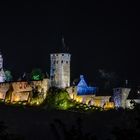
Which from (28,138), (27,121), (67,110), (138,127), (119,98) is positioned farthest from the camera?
(119,98)

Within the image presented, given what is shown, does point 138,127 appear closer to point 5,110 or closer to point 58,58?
point 5,110

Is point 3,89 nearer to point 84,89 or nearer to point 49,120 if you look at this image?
point 84,89

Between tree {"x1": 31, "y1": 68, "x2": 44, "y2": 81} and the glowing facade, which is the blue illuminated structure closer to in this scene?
the glowing facade

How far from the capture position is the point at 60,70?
76000mm

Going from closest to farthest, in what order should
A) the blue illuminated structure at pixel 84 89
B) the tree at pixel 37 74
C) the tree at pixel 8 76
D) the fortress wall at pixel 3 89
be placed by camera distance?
the fortress wall at pixel 3 89, the blue illuminated structure at pixel 84 89, the tree at pixel 37 74, the tree at pixel 8 76

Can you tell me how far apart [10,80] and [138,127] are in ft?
205

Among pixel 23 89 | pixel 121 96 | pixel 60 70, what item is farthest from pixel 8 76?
pixel 121 96

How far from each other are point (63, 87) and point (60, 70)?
2.51m

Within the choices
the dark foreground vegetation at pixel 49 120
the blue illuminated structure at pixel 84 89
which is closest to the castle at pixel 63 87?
the blue illuminated structure at pixel 84 89

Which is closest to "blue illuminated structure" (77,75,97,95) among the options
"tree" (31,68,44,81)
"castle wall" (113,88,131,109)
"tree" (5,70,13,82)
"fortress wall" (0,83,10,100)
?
"castle wall" (113,88,131,109)

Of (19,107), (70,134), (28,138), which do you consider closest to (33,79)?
(19,107)

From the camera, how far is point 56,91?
72875 millimetres

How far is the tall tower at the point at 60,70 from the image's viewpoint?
7500 cm

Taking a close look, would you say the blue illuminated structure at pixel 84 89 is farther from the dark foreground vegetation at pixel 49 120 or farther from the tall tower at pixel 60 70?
the dark foreground vegetation at pixel 49 120
